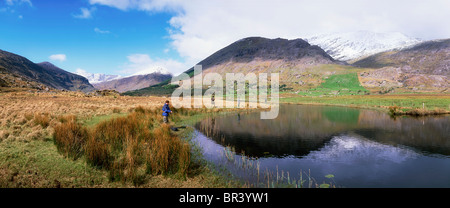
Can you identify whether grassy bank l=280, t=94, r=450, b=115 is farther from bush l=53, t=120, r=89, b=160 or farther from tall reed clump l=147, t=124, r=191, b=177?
bush l=53, t=120, r=89, b=160

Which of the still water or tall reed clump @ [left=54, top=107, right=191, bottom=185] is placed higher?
tall reed clump @ [left=54, top=107, right=191, bottom=185]

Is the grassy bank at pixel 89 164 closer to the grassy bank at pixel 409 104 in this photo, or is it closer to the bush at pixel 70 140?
the bush at pixel 70 140

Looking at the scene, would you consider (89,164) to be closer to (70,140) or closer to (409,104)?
(70,140)

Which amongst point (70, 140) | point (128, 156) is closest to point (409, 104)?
point (128, 156)

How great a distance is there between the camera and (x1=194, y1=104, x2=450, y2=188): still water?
9219 mm

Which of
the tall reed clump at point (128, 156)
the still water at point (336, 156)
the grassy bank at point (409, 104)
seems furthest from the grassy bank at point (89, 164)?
the grassy bank at point (409, 104)

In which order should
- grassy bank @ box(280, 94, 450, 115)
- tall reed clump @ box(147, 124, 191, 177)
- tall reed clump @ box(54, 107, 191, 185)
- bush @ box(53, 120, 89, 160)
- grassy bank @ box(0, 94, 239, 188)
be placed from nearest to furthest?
grassy bank @ box(0, 94, 239, 188) < tall reed clump @ box(54, 107, 191, 185) < tall reed clump @ box(147, 124, 191, 177) < bush @ box(53, 120, 89, 160) < grassy bank @ box(280, 94, 450, 115)

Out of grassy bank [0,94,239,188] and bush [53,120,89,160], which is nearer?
grassy bank [0,94,239,188]

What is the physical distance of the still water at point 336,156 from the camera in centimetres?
922

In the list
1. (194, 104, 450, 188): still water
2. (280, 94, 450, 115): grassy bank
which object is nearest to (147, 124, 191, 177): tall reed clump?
(194, 104, 450, 188): still water

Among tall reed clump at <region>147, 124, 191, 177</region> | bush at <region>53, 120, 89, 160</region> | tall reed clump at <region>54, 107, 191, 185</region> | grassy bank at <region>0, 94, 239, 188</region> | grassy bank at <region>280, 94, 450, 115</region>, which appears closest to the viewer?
grassy bank at <region>0, 94, 239, 188</region>
